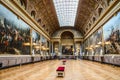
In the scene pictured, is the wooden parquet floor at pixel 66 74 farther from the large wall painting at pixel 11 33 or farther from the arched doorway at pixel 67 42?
the arched doorway at pixel 67 42

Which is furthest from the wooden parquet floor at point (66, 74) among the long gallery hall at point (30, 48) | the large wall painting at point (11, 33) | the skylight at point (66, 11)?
the skylight at point (66, 11)

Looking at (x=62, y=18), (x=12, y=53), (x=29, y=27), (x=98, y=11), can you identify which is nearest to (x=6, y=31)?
(x=12, y=53)

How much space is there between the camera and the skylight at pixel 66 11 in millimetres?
31041

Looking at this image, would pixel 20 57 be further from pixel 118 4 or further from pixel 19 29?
pixel 118 4

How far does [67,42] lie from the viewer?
4572cm

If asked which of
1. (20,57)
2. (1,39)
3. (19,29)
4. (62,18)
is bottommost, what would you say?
(20,57)

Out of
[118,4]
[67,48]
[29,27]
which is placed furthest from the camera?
[67,48]

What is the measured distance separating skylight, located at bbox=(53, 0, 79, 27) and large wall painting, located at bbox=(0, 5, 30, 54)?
13.0 metres

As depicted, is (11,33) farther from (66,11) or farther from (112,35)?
(66,11)

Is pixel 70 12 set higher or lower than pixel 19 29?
higher

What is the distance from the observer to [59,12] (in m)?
35.2

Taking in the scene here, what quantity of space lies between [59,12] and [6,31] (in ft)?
73.9

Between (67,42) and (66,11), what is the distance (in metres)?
12.2

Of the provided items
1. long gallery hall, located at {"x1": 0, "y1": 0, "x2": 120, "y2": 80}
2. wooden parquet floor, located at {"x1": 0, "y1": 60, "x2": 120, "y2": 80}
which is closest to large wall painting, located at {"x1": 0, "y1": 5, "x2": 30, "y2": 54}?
long gallery hall, located at {"x1": 0, "y1": 0, "x2": 120, "y2": 80}
